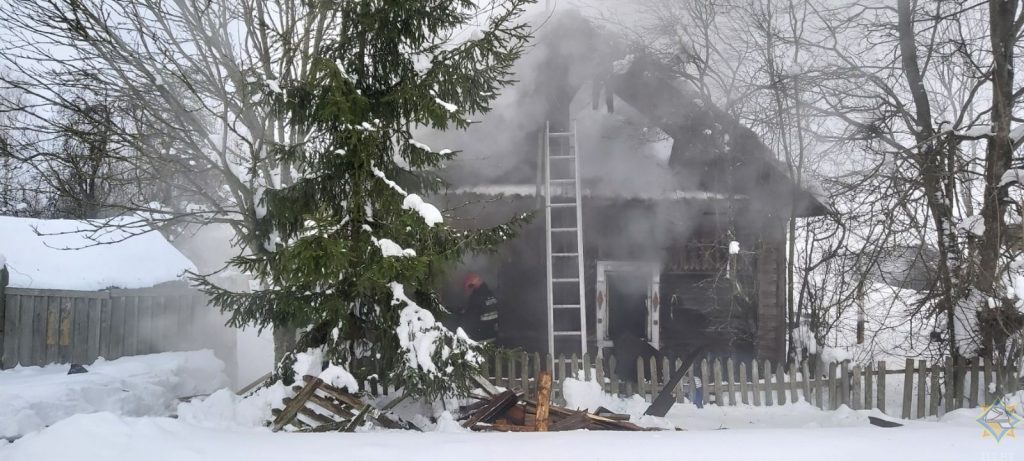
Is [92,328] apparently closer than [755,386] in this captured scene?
No

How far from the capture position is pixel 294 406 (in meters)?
5.53

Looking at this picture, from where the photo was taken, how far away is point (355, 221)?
18.8 feet

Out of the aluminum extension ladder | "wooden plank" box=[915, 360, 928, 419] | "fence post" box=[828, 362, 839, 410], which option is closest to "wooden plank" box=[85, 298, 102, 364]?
the aluminum extension ladder

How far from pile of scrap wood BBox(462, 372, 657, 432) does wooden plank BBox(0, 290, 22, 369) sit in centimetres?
749

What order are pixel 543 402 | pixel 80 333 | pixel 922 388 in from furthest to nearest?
pixel 80 333
pixel 922 388
pixel 543 402

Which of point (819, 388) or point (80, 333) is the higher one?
point (80, 333)

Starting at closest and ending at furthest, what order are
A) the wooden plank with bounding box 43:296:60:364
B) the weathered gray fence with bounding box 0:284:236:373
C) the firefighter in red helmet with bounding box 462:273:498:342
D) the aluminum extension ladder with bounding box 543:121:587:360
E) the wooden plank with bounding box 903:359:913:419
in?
the wooden plank with bounding box 903:359:913:419 → the weathered gray fence with bounding box 0:284:236:373 → the wooden plank with bounding box 43:296:60:364 → the aluminum extension ladder with bounding box 543:121:587:360 → the firefighter in red helmet with bounding box 462:273:498:342

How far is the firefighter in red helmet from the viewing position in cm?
1005

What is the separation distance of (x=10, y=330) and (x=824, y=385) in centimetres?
1174

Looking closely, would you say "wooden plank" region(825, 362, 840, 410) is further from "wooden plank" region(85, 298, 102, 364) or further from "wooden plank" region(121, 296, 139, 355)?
"wooden plank" region(85, 298, 102, 364)

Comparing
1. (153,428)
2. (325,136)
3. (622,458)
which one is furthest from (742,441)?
(325,136)

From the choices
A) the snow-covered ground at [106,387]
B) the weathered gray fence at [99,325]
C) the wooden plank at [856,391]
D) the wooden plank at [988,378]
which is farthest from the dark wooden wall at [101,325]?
the wooden plank at [988,378]

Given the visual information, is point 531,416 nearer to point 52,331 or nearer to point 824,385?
point 824,385

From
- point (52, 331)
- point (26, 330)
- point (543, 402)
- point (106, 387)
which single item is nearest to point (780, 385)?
point (543, 402)
